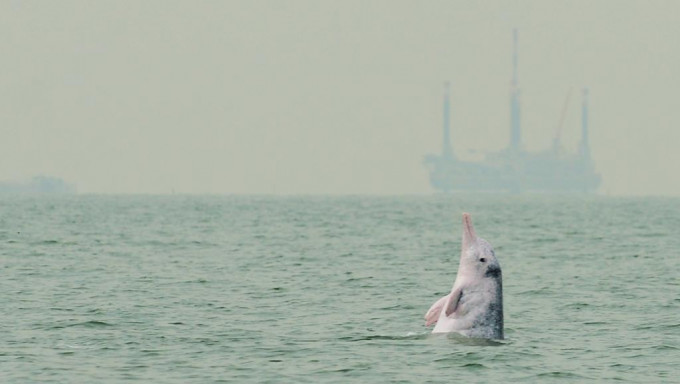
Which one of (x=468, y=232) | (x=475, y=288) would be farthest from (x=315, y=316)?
(x=468, y=232)

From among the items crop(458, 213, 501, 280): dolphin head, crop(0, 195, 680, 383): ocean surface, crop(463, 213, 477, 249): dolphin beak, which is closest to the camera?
crop(0, 195, 680, 383): ocean surface

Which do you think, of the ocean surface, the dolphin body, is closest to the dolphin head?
the dolphin body

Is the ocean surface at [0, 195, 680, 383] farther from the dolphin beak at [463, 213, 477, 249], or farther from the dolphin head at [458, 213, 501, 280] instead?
the dolphin beak at [463, 213, 477, 249]

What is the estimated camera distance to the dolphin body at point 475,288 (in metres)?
23.9

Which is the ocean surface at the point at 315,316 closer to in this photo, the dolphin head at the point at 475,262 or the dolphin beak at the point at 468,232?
the dolphin head at the point at 475,262

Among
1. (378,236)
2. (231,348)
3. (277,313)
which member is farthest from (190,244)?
(231,348)

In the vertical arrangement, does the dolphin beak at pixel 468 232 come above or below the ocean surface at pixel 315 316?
above

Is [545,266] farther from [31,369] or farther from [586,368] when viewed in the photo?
[31,369]

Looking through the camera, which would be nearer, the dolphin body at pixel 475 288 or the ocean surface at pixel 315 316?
the ocean surface at pixel 315 316

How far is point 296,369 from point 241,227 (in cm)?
7525

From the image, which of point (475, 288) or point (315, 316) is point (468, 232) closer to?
point (475, 288)

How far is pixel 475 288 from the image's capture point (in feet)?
78.3

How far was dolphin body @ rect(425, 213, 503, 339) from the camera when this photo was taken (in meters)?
23.9

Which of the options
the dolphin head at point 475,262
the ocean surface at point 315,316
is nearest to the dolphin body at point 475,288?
the dolphin head at point 475,262
